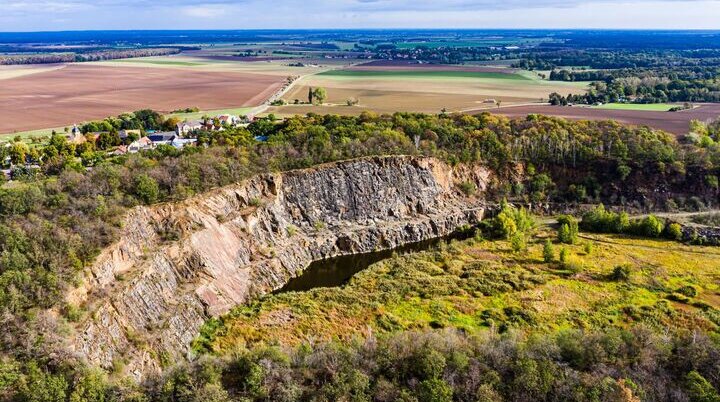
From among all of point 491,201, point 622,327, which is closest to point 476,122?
point 491,201

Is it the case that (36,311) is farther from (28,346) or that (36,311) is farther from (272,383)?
(272,383)

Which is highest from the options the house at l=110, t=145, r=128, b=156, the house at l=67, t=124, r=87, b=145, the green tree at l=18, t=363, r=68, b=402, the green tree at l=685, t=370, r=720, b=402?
the house at l=67, t=124, r=87, b=145

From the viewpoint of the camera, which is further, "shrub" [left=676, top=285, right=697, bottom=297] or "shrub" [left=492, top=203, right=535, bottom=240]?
"shrub" [left=492, top=203, right=535, bottom=240]

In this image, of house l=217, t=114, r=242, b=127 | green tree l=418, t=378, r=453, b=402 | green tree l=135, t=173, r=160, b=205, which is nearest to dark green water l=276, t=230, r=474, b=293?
green tree l=135, t=173, r=160, b=205

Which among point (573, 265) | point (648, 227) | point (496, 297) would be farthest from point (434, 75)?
point (496, 297)

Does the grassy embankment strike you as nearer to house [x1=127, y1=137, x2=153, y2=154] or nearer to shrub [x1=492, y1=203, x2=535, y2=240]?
shrub [x1=492, y1=203, x2=535, y2=240]

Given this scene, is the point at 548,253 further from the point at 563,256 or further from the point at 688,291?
the point at 688,291
